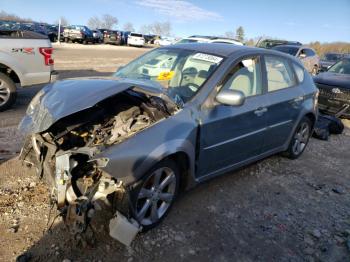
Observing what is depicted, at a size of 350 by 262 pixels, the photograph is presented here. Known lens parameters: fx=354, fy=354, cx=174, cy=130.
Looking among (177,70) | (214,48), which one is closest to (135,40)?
(214,48)

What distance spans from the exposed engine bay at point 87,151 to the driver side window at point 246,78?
1.00m

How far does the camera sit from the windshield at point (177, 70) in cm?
392

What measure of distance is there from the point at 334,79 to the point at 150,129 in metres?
8.21

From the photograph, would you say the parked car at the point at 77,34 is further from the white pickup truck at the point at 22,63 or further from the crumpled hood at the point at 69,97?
the crumpled hood at the point at 69,97

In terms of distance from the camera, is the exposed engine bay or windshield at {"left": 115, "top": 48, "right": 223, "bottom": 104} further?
windshield at {"left": 115, "top": 48, "right": 223, "bottom": 104}

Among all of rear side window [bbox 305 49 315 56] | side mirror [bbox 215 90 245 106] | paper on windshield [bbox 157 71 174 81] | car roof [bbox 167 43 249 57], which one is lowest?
side mirror [bbox 215 90 245 106]

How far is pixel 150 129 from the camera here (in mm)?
3254

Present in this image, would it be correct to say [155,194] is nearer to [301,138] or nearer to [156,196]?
[156,196]

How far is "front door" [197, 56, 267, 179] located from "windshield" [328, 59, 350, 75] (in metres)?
7.34

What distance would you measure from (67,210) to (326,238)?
9.09 feet

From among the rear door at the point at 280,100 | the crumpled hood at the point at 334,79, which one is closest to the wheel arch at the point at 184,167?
the rear door at the point at 280,100

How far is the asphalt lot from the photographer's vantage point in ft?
10.4

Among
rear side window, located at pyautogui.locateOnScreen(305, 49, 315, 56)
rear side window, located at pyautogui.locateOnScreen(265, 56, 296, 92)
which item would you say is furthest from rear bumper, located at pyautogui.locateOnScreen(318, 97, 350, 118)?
rear side window, located at pyautogui.locateOnScreen(305, 49, 315, 56)

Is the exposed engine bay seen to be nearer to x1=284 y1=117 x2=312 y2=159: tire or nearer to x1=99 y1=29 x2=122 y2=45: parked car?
x1=284 y1=117 x2=312 y2=159: tire
